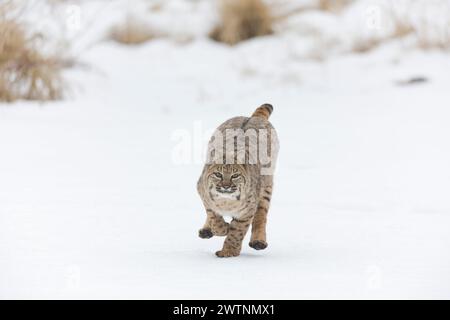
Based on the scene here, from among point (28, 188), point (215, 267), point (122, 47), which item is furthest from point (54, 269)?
point (122, 47)

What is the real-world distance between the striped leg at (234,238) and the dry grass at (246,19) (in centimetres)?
858

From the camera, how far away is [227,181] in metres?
4.21

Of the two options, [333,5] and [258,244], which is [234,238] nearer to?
[258,244]

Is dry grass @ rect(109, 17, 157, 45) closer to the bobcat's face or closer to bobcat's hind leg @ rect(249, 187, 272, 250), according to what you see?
bobcat's hind leg @ rect(249, 187, 272, 250)

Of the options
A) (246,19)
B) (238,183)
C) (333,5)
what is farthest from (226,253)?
(333,5)

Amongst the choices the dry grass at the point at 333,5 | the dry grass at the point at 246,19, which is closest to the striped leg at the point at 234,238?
the dry grass at the point at 246,19

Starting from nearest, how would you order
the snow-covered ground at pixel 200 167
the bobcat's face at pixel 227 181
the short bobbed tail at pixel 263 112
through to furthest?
1. the snow-covered ground at pixel 200 167
2. the bobcat's face at pixel 227 181
3. the short bobbed tail at pixel 263 112

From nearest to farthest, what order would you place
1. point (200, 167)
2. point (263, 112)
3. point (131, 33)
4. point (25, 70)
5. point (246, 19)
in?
point (263, 112)
point (200, 167)
point (25, 70)
point (131, 33)
point (246, 19)

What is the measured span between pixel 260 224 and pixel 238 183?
0.42 metres

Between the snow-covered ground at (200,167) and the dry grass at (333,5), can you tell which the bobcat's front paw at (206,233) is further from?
the dry grass at (333,5)

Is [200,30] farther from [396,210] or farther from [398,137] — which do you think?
[396,210]

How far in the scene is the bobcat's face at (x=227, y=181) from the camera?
4207 millimetres

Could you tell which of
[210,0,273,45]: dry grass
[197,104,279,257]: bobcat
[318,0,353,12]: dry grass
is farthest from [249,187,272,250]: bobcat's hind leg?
[318,0,353,12]: dry grass

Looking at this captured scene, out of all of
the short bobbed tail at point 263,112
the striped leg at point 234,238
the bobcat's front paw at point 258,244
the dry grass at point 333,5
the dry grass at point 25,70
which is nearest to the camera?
the striped leg at point 234,238
